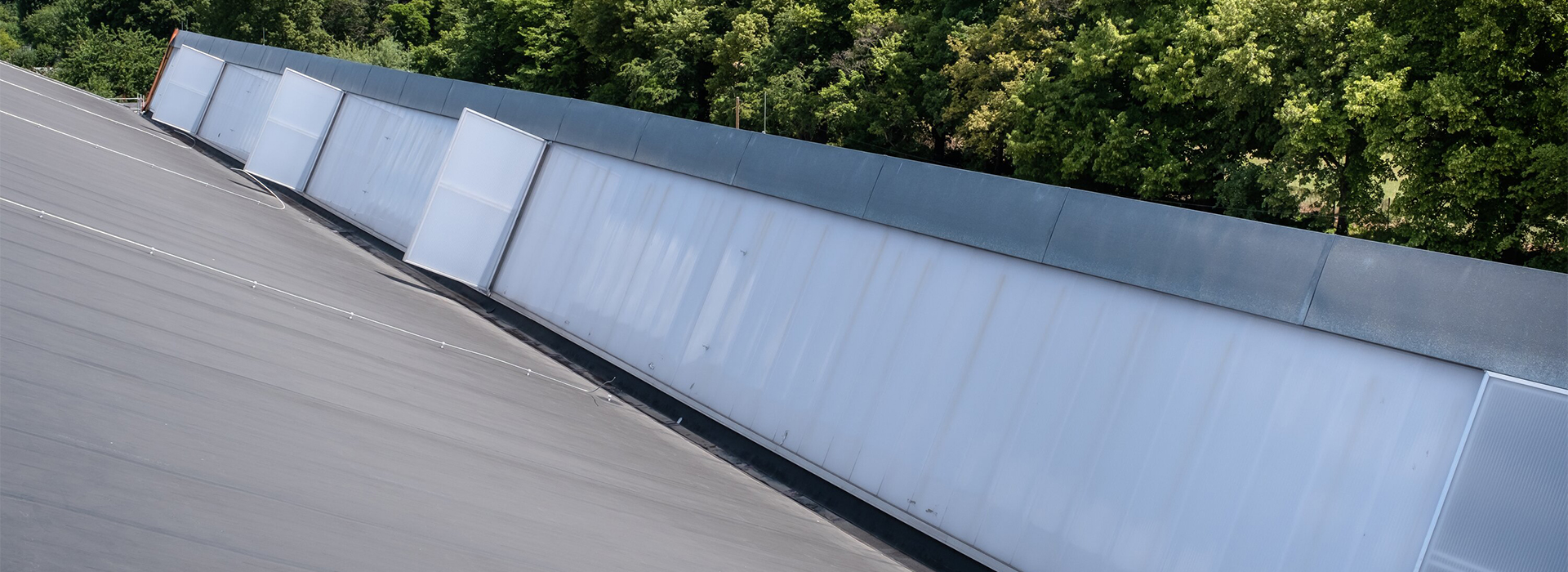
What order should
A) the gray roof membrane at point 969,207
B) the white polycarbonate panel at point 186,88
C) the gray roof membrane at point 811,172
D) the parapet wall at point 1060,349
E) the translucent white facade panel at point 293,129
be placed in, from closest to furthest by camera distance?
the parapet wall at point 1060,349 → the gray roof membrane at point 969,207 → the gray roof membrane at point 811,172 → the translucent white facade panel at point 293,129 → the white polycarbonate panel at point 186,88

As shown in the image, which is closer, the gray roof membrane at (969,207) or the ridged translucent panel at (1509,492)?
the ridged translucent panel at (1509,492)

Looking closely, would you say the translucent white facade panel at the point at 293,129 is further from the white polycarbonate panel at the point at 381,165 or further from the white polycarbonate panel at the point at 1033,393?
the white polycarbonate panel at the point at 1033,393

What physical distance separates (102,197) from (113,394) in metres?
6.18

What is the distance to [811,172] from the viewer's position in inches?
438

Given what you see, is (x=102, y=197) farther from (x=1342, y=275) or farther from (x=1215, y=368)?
(x=1342, y=275)

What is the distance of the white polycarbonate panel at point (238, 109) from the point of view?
87.6 ft

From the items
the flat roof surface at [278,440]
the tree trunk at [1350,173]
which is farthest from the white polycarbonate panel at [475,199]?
the tree trunk at [1350,173]

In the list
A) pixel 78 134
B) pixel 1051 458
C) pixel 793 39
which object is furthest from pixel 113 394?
pixel 793 39

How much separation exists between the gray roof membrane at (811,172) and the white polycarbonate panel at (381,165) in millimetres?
7480

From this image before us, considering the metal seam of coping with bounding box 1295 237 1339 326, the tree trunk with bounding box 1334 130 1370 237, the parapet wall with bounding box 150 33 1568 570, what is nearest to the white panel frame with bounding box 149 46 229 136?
the parapet wall with bounding box 150 33 1568 570

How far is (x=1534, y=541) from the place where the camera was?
579cm

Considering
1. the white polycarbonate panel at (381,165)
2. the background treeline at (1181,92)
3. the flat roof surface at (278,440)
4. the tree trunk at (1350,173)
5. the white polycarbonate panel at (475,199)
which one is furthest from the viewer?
the tree trunk at (1350,173)

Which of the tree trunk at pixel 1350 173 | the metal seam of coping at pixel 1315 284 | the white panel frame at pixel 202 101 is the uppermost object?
the tree trunk at pixel 1350 173

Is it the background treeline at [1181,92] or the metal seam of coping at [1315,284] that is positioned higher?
the background treeline at [1181,92]
